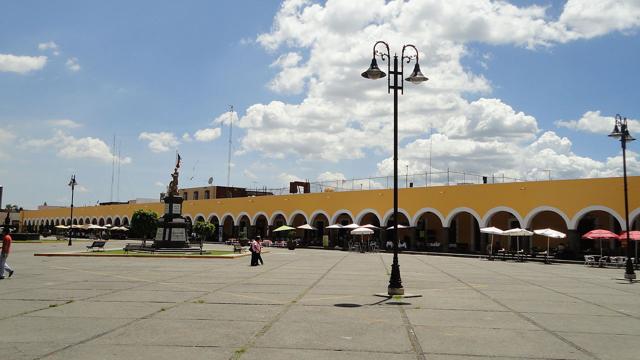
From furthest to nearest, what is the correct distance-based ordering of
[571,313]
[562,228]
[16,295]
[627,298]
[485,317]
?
[562,228] < [627,298] < [16,295] < [571,313] < [485,317]

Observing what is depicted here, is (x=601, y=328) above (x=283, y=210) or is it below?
below

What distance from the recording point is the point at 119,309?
1093 centimetres

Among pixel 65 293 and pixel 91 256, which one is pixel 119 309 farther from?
pixel 91 256

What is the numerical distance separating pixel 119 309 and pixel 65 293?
3.36m

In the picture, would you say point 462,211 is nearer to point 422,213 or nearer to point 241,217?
point 422,213

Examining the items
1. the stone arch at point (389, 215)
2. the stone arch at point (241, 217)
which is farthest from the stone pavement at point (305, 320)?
the stone arch at point (241, 217)

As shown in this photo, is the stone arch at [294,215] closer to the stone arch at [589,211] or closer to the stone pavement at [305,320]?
the stone arch at [589,211]

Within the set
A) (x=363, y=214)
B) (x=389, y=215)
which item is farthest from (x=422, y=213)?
(x=363, y=214)

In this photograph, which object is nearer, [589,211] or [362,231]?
[589,211]

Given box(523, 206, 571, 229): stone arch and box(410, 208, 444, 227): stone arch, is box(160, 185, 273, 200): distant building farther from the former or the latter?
box(523, 206, 571, 229): stone arch

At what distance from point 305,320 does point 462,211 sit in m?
31.2

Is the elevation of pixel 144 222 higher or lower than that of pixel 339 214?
lower

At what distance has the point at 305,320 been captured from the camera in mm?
9945

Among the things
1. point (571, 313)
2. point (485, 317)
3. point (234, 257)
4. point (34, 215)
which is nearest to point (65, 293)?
point (485, 317)
